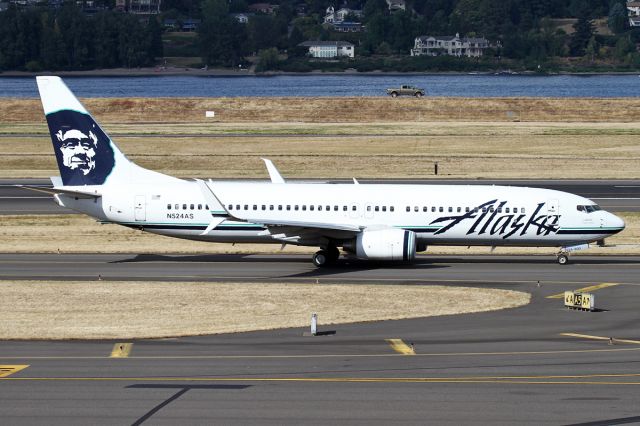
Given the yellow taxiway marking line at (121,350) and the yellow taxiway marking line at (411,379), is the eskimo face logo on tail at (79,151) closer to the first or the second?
the yellow taxiway marking line at (121,350)

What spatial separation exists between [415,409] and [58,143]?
100ft

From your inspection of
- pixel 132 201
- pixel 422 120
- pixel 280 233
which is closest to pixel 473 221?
pixel 280 233

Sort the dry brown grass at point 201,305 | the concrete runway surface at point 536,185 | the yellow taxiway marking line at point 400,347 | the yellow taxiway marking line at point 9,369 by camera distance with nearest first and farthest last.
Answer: the yellow taxiway marking line at point 9,369 < the yellow taxiway marking line at point 400,347 < the dry brown grass at point 201,305 < the concrete runway surface at point 536,185

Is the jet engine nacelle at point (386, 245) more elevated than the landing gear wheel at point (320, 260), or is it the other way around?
the jet engine nacelle at point (386, 245)

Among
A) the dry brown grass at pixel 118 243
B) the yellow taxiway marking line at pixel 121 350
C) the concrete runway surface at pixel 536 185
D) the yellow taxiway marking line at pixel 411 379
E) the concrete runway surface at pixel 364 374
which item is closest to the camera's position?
the concrete runway surface at pixel 364 374

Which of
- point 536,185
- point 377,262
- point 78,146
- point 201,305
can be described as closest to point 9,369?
point 201,305

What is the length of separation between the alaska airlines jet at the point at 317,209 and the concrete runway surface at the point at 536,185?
14.6 m

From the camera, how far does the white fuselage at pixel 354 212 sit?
4994 centimetres

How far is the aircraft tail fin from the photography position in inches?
2050

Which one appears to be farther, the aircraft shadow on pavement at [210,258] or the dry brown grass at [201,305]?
the aircraft shadow on pavement at [210,258]

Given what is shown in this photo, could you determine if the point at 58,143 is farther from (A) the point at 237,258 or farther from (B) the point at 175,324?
(B) the point at 175,324

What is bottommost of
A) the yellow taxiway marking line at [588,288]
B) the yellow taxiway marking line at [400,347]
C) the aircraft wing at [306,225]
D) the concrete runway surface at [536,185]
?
the concrete runway surface at [536,185]

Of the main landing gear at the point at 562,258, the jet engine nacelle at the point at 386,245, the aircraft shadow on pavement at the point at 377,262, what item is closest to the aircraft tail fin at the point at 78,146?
the aircraft shadow on pavement at the point at 377,262

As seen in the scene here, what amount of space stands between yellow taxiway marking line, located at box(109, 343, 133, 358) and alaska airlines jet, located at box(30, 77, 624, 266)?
48.0ft
